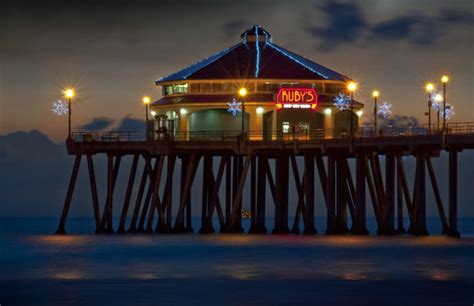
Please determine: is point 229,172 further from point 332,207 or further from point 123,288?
point 123,288

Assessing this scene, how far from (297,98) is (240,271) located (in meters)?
31.9

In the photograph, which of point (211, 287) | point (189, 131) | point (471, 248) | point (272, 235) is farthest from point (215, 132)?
point (211, 287)

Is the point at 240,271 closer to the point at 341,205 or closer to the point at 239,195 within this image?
the point at 341,205

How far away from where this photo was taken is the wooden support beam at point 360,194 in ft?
282

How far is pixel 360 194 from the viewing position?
86000mm

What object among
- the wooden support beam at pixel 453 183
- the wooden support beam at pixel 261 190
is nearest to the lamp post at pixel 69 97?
the wooden support beam at pixel 261 190

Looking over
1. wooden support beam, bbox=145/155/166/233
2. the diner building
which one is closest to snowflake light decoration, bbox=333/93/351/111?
the diner building

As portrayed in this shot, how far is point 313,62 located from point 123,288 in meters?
49.5

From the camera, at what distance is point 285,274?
195ft

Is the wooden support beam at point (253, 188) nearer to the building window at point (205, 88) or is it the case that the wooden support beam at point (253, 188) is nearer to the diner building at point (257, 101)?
the diner building at point (257, 101)

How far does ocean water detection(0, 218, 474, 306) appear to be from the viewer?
49.8 m

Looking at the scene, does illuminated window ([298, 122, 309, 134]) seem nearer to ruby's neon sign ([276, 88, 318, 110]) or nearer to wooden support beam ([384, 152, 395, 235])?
ruby's neon sign ([276, 88, 318, 110])

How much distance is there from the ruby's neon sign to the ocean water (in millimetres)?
8862

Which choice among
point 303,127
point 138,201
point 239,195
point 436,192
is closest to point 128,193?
point 138,201
